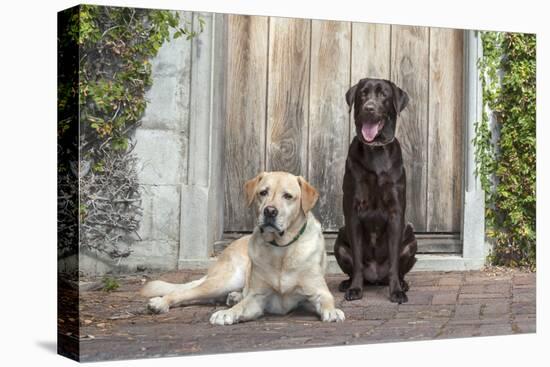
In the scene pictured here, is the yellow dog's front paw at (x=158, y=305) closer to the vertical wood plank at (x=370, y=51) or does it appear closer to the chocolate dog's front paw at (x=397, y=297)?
the chocolate dog's front paw at (x=397, y=297)

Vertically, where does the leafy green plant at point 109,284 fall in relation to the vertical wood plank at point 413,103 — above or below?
below

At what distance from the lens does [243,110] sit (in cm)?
565

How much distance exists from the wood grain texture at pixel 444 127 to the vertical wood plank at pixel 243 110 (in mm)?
1172

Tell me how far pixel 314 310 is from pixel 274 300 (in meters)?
0.26

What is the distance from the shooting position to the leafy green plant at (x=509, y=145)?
624 cm

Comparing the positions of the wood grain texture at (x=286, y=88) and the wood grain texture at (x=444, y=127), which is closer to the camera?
the wood grain texture at (x=286, y=88)

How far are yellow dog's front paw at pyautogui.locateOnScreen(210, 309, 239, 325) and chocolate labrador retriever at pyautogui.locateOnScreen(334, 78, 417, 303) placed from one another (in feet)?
2.55

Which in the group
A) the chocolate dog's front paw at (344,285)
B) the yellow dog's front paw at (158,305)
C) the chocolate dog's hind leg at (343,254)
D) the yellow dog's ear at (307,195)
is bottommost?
the yellow dog's front paw at (158,305)

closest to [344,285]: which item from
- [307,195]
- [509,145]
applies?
[307,195]

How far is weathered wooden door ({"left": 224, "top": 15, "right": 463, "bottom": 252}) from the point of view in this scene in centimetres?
563

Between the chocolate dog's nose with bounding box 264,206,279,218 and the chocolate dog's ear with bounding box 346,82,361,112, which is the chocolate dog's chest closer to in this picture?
the chocolate dog's ear with bounding box 346,82,361,112

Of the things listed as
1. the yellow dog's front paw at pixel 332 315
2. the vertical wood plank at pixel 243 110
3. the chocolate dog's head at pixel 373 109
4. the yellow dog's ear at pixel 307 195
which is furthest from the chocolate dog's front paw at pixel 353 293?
the chocolate dog's head at pixel 373 109

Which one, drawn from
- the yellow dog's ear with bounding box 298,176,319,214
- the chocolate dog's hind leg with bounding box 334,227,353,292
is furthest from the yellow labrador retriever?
the chocolate dog's hind leg with bounding box 334,227,353,292

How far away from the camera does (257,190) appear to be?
543 cm
